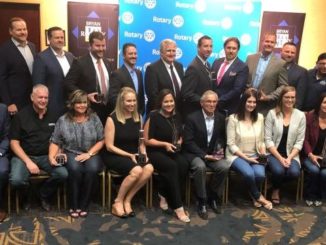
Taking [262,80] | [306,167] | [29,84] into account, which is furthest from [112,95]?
[306,167]

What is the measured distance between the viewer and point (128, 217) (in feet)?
11.6

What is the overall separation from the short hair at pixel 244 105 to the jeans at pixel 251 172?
1.40 ft

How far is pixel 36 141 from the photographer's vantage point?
359cm

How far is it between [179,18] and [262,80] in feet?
5.87

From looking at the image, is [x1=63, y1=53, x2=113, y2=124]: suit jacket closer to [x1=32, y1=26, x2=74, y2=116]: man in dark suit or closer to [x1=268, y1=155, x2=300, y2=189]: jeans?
[x1=32, y1=26, x2=74, y2=116]: man in dark suit

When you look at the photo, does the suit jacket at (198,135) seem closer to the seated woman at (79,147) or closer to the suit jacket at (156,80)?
Result: the suit jacket at (156,80)

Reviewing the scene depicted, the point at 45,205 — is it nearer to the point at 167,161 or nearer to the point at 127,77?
the point at 167,161

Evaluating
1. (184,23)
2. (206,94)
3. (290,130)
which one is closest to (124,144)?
(206,94)

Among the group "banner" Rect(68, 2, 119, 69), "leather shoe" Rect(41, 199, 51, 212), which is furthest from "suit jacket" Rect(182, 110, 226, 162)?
"banner" Rect(68, 2, 119, 69)

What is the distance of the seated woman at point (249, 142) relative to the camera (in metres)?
3.78

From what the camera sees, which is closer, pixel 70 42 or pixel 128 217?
pixel 128 217

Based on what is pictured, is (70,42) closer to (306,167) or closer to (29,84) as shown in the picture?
(29,84)

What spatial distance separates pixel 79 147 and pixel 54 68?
2.71 ft

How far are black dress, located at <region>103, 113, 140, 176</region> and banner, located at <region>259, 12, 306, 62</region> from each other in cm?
293
